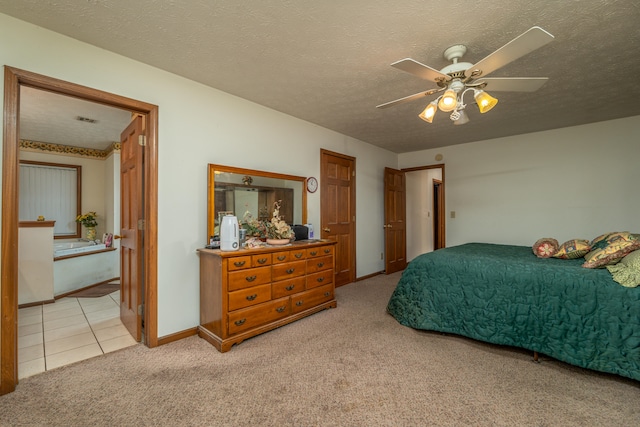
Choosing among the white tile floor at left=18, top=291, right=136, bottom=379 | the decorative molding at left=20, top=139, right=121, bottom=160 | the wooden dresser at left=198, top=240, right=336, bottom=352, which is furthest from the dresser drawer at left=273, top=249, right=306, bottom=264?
the decorative molding at left=20, top=139, right=121, bottom=160

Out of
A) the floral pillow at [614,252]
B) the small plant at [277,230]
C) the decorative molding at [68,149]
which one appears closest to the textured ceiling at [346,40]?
the small plant at [277,230]

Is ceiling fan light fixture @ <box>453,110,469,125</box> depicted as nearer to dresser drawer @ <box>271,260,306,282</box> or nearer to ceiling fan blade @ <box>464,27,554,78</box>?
ceiling fan blade @ <box>464,27,554,78</box>

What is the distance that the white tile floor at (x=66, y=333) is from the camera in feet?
7.13

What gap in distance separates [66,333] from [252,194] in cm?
225

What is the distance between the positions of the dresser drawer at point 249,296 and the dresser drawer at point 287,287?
7 cm

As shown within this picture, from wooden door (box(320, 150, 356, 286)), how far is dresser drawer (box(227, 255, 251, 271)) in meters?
1.66

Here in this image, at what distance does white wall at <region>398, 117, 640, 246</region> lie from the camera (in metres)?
3.62

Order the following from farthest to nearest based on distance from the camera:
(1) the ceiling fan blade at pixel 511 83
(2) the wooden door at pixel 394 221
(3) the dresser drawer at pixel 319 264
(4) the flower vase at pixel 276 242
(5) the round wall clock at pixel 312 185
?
(2) the wooden door at pixel 394 221 → (5) the round wall clock at pixel 312 185 → (3) the dresser drawer at pixel 319 264 → (4) the flower vase at pixel 276 242 → (1) the ceiling fan blade at pixel 511 83

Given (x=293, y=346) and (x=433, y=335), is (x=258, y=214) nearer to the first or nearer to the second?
(x=293, y=346)

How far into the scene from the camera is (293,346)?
2357mm

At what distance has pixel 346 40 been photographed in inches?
78.5

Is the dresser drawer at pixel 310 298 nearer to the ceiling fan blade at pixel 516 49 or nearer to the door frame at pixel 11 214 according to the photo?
the door frame at pixel 11 214

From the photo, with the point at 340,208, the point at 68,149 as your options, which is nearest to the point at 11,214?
the point at 340,208

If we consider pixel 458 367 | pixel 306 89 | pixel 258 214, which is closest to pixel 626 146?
pixel 458 367
